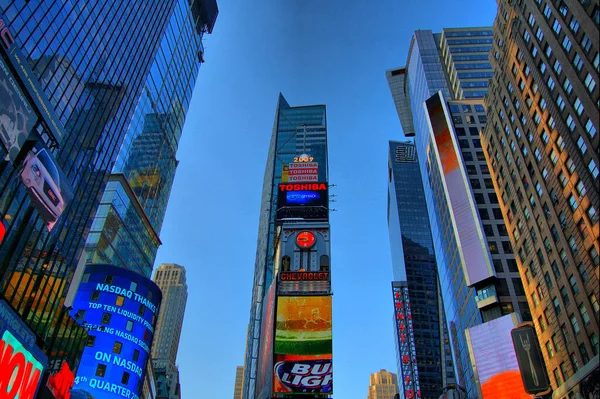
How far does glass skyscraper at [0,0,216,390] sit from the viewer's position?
1545 inches

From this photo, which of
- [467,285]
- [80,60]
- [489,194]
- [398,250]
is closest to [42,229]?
[80,60]

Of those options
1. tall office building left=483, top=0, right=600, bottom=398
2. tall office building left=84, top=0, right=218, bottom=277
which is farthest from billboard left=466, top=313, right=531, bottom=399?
tall office building left=84, top=0, right=218, bottom=277

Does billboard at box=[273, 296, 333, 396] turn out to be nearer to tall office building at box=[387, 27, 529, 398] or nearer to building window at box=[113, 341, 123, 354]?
building window at box=[113, 341, 123, 354]

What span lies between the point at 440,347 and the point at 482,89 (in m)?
80.1

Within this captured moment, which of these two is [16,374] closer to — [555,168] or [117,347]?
[117,347]

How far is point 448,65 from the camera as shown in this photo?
136 m

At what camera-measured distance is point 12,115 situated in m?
36.7

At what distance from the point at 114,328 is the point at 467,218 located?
63.9m

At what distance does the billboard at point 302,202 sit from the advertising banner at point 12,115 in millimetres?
50756

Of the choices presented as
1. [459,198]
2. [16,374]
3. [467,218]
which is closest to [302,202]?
[467,218]

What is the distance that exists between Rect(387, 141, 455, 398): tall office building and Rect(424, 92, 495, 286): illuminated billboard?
58719mm

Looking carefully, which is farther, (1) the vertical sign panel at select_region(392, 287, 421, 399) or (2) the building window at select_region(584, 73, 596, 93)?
(1) the vertical sign panel at select_region(392, 287, 421, 399)

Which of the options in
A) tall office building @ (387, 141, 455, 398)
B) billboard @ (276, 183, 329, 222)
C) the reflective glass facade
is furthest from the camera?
tall office building @ (387, 141, 455, 398)

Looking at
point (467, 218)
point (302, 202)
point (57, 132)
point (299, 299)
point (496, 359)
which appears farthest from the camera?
point (467, 218)
